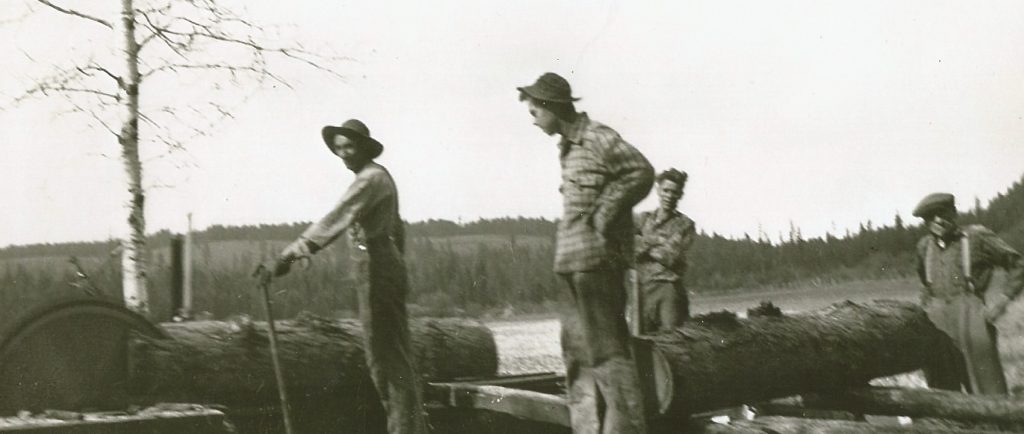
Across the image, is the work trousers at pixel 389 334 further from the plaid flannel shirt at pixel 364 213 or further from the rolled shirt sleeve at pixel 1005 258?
the rolled shirt sleeve at pixel 1005 258

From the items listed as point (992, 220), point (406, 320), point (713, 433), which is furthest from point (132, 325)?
point (992, 220)

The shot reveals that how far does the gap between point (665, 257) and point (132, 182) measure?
18.1 ft

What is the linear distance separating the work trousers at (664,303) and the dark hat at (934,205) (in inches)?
77.3

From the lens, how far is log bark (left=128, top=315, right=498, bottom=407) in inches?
260

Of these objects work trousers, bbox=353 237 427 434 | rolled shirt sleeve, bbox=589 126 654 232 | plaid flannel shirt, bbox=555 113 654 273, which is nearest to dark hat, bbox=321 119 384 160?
work trousers, bbox=353 237 427 434

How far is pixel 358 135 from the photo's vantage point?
6754mm

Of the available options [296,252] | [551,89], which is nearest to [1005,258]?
[551,89]

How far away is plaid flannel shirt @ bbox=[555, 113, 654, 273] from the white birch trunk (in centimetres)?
625

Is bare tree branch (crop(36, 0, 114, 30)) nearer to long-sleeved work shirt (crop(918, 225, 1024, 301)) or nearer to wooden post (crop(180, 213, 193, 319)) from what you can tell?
wooden post (crop(180, 213, 193, 319))

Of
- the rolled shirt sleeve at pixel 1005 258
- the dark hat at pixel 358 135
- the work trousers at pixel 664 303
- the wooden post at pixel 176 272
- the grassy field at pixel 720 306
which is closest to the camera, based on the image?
the dark hat at pixel 358 135

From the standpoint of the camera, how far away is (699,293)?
17.8m

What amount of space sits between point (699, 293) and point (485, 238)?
369 centimetres

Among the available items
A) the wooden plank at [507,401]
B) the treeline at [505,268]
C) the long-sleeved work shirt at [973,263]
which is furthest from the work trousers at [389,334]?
the treeline at [505,268]

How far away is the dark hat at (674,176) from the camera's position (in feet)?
29.4
